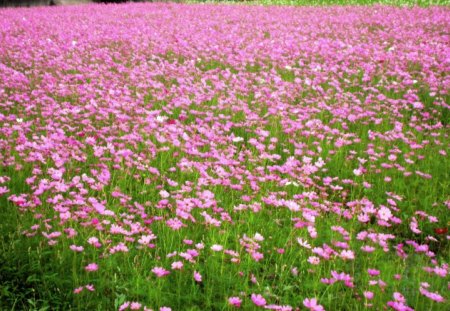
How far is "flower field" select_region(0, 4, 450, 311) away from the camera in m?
2.99

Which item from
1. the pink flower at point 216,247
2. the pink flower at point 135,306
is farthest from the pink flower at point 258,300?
the pink flower at point 135,306

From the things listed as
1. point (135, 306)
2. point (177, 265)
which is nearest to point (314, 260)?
point (177, 265)

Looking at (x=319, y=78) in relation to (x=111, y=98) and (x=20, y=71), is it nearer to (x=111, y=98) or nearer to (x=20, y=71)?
(x=111, y=98)

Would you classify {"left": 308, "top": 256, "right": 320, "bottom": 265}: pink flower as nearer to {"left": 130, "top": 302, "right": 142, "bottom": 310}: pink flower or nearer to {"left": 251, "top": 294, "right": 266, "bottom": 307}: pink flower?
{"left": 251, "top": 294, "right": 266, "bottom": 307}: pink flower

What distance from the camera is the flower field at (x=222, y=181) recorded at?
299 centimetres

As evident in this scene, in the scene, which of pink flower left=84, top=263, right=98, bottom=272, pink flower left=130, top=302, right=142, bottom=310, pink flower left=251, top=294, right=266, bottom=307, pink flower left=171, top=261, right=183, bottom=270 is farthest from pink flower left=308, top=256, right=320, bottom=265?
pink flower left=84, top=263, right=98, bottom=272

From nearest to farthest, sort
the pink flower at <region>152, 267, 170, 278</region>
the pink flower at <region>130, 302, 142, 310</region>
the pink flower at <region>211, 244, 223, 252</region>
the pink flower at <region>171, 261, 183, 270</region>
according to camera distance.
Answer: the pink flower at <region>130, 302, 142, 310</region> → the pink flower at <region>152, 267, 170, 278</region> → the pink flower at <region>171, 261, 183, 270</region> → the pink flower at <region>211, 244, 223, 252</region>

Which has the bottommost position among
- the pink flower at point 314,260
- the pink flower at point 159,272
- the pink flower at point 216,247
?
the pink flower at point 314,260

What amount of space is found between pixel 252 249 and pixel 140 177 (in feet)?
5.65

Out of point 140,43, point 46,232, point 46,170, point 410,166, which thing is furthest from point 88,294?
point 140,43

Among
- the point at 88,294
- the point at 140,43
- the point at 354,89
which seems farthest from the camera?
the point at 140,43

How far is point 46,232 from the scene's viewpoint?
10.7 ft

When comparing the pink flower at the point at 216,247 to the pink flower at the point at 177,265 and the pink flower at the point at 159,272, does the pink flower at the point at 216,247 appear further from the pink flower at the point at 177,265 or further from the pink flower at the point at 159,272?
the pink flower at the point at 159,272

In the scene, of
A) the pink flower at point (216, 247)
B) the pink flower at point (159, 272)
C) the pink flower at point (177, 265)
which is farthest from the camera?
the pink flower at point (216, 247)
